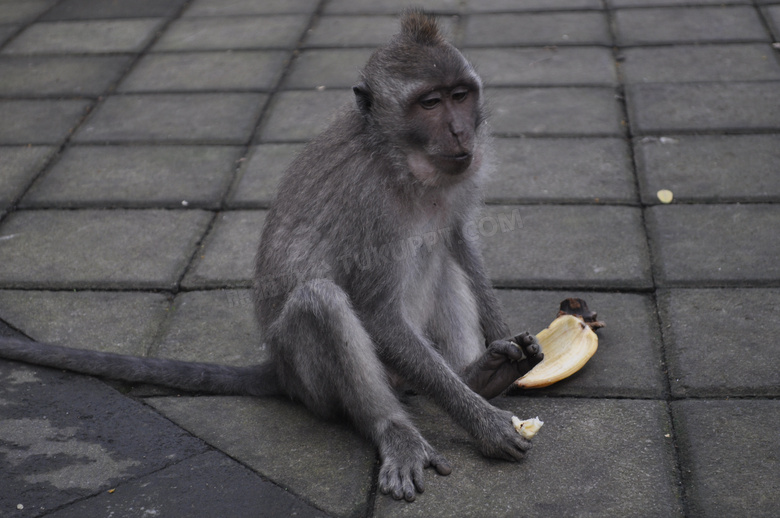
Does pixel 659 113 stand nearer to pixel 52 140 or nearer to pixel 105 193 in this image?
pixel 105 193

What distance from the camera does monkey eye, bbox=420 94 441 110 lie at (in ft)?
11.8

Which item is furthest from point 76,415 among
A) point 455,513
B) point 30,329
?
point 455,513

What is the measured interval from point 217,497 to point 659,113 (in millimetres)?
4421

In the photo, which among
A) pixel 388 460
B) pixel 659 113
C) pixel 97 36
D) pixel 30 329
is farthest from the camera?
pixel 97 36

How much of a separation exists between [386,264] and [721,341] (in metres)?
1.66

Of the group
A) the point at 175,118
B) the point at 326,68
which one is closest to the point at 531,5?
the point at 326,68

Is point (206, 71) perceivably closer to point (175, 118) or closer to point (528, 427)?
point (175, 118)

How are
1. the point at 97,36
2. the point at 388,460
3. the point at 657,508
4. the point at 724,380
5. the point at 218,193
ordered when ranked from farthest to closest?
the point at 97,36 < the point at 218,193 < the point at 724,380 < the point at 388,460 < the point at 657,508

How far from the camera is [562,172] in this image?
588 cm

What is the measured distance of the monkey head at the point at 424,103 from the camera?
11.8 ft

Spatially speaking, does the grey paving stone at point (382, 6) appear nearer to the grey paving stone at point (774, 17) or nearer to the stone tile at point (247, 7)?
the stone tile at point (247, 7)

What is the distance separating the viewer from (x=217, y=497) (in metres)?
3.43

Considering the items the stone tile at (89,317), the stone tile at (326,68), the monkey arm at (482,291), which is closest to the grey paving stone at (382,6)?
the stone tile at (326,68)

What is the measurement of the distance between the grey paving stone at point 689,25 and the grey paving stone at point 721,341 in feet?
12.2
